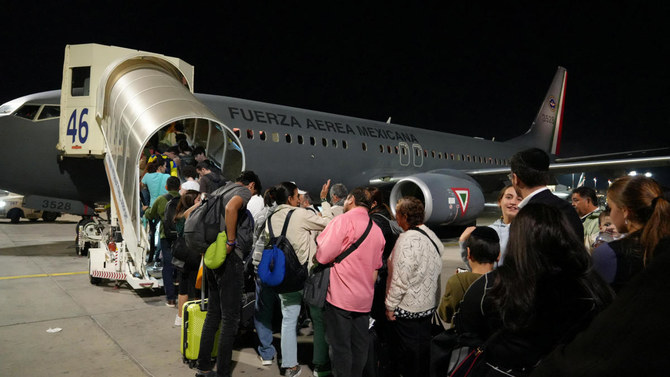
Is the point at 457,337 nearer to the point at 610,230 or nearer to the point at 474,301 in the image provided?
the point at 474,301

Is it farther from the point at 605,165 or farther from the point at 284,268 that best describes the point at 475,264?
the point at 605,165

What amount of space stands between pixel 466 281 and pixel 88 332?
3762 millimetres

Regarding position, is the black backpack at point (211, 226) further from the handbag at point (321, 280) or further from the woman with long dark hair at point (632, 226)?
the woman with long dark hair at point (632, 226)

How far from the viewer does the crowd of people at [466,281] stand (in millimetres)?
1558

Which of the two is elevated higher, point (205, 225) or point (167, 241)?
point (205, 225)

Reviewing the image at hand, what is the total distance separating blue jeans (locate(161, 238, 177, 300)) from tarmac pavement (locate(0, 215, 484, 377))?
0.18 metres

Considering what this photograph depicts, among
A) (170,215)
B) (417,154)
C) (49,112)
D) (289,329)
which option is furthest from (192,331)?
(417,154)

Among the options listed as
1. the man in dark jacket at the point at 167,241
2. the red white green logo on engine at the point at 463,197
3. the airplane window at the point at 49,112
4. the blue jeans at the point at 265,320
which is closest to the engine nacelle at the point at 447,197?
the red white green logo on engine at the point at 463,197

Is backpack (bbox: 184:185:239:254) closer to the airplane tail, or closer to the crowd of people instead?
the crowd of people

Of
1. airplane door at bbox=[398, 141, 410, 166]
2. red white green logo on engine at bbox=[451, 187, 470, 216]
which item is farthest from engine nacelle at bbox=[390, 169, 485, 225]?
airplane door at bbox=[398, 141, 410, 166]

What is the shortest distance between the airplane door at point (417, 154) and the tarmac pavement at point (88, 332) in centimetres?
662

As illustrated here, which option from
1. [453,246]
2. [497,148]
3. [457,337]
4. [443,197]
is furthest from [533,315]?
[497,148]

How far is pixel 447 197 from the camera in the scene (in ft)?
30.7

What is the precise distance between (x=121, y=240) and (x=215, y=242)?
3567mm
